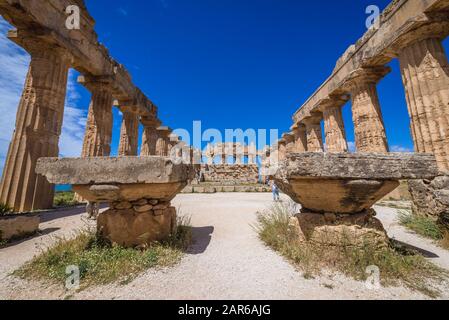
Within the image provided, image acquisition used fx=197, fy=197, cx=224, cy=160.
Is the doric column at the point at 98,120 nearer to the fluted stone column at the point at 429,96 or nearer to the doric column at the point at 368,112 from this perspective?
the doric column at the point at 368,112

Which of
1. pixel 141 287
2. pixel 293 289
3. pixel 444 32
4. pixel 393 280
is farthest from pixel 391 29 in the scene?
pixel 141 287

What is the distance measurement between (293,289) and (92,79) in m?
11.9

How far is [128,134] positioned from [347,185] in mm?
12761

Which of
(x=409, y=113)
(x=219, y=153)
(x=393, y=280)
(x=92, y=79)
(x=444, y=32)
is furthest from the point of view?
(x=219, y=153)

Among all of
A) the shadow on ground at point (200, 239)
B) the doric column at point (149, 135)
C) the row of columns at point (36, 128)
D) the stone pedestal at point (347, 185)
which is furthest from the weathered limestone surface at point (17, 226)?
the doric column at point (149, 135)

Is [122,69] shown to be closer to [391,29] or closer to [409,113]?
[391,29]

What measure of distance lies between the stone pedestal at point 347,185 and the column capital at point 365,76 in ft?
25.8

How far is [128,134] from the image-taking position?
41.2 feet

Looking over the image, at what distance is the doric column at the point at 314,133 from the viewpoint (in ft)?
46.0

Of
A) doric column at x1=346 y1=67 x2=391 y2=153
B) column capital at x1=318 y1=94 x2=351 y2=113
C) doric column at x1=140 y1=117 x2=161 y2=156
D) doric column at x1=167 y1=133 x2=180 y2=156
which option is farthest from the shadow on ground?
doric column at x1=167 y1=133 x2=180 y2=156

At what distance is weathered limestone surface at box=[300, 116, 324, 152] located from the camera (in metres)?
14.0

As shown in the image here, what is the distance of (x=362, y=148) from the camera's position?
29.4 ft

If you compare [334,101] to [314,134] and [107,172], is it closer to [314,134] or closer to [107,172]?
[314,134]

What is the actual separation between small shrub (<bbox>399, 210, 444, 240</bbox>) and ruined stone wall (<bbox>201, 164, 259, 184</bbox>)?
2077cm
